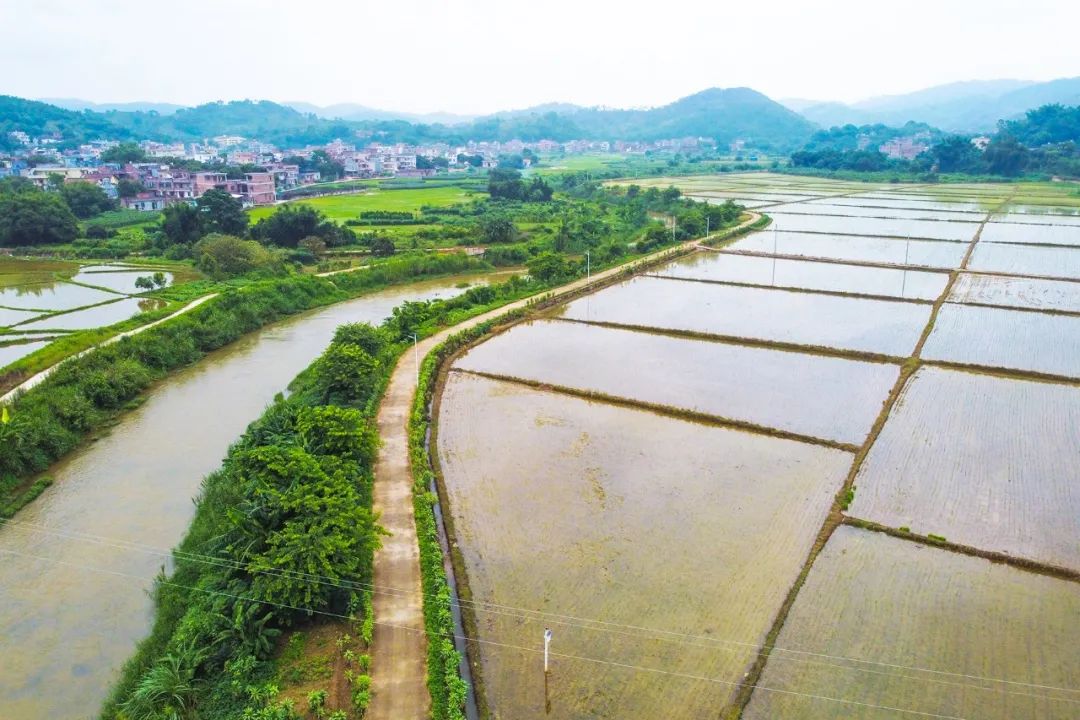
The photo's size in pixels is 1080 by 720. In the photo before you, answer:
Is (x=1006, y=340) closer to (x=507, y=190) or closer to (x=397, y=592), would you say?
(x=397, y=592)

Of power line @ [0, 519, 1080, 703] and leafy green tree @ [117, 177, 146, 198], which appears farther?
leafy green tree @ [117, 177, 146, 198]

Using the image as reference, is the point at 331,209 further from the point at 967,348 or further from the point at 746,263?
the point at 967,348

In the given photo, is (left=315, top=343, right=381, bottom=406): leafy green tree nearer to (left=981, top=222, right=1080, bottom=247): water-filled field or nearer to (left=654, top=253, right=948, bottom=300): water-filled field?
(left=654, top=253, right=948, bottom=300): water-filled field

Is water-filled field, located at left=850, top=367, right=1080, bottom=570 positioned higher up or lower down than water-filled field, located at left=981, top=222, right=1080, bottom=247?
lower down

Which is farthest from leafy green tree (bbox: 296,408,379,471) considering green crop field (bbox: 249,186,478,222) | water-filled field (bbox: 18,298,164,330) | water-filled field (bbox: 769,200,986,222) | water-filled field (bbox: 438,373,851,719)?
water-filled field (bbox: 769,200,986,222)

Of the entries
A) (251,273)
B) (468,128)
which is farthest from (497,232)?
(468,128)
